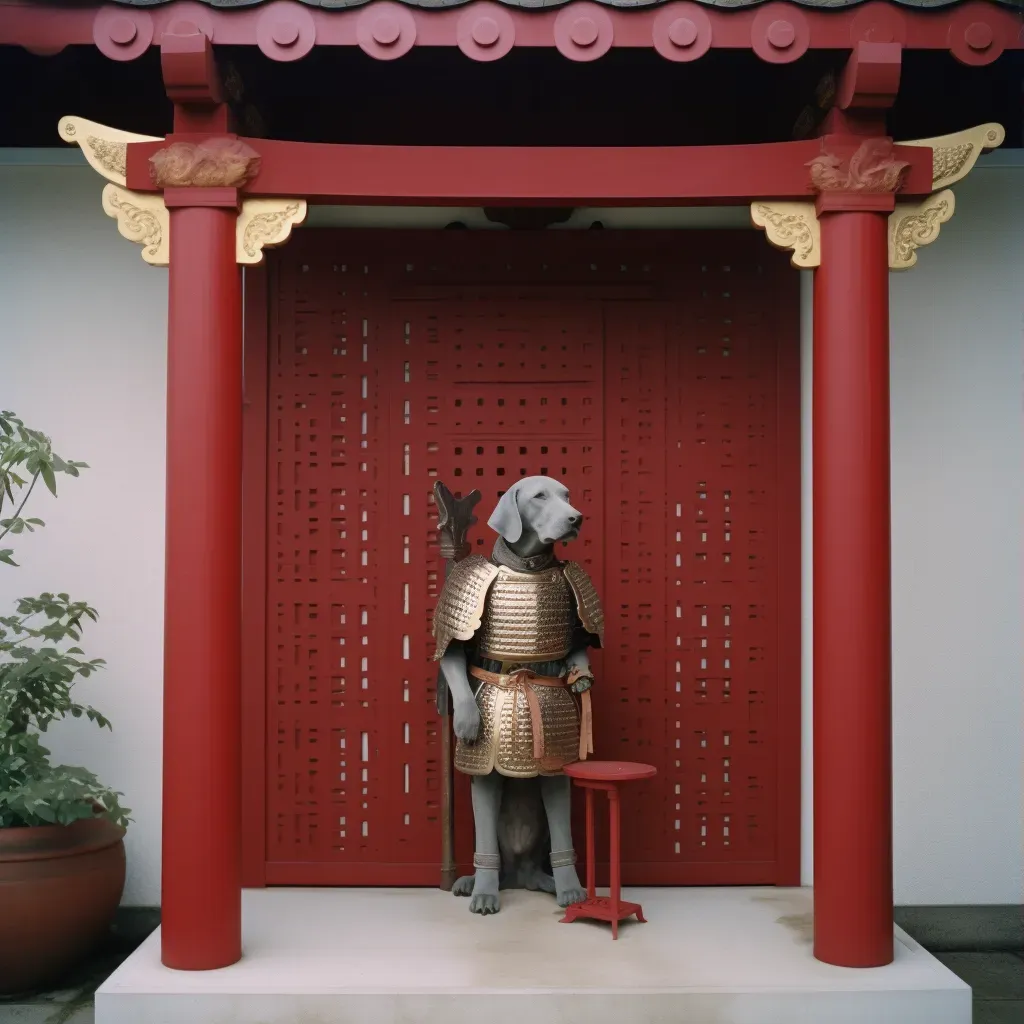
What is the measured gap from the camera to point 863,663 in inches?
180

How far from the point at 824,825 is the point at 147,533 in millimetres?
3408

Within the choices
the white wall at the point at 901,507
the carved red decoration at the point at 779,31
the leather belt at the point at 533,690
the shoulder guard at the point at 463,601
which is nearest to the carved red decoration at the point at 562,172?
the carved red decoration at the point at 779,31

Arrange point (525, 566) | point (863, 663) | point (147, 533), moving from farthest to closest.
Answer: point (147, 533) < point (525, 566) < point (863, 663)

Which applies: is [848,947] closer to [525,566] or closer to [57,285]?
[525,566]

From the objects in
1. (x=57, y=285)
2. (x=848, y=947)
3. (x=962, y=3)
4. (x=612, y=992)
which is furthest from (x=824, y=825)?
(x=57, y=285)

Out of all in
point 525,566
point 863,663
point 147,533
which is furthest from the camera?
point 147,533

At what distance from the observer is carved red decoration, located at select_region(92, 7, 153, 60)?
4.41m

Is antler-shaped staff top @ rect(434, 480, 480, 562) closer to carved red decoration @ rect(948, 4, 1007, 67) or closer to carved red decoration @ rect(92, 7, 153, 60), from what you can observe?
carved red decoration @ rect(92, 7, 153, 60)

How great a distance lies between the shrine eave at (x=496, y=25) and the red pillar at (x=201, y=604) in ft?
2.02

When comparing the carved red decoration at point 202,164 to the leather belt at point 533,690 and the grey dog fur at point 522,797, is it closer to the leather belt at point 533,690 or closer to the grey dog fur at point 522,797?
the grey dog fur at point 522,797

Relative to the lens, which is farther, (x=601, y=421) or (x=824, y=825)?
(x=601, y=421)

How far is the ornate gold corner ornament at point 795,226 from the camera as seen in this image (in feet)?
15.5

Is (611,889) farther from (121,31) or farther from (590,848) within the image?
(121,31)

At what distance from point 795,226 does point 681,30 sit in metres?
0.88
